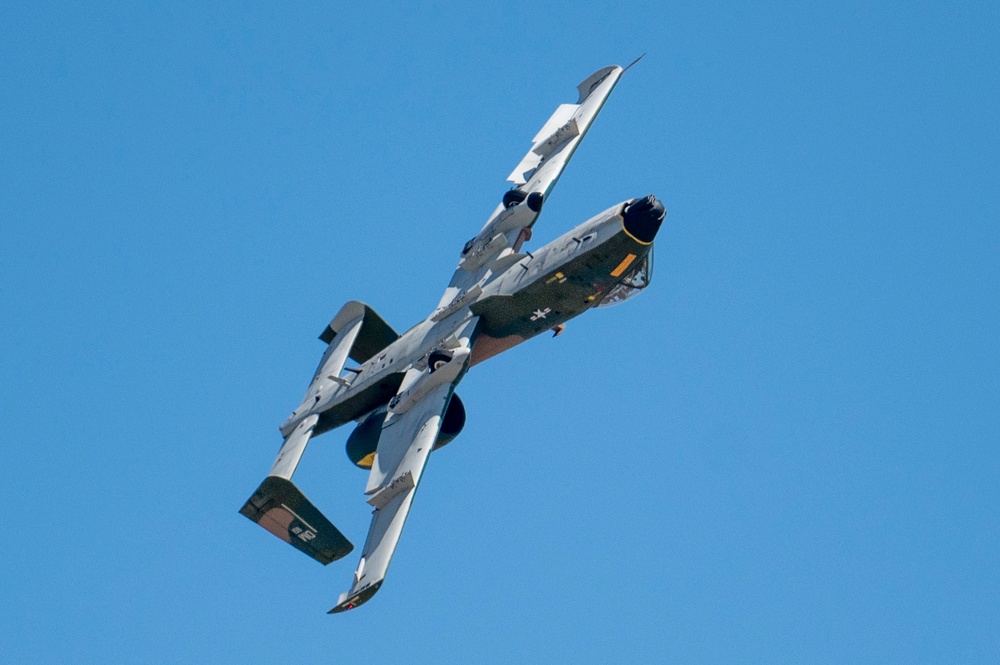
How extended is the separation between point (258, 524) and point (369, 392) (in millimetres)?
7099

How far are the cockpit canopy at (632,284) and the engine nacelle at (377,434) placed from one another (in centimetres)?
686

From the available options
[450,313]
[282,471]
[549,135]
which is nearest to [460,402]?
[450,313]

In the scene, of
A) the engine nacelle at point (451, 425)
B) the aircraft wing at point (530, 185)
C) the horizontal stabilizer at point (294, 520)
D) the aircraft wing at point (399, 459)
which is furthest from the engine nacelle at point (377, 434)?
the aircraft wing at point (530, 185)

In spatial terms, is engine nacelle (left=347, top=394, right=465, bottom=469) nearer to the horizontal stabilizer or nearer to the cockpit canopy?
the horizontal stabilizer

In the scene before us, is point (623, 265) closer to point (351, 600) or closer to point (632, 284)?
point (632, 284)

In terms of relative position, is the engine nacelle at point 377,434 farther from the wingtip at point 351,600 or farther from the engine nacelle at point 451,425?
the wingtip at point 351,600

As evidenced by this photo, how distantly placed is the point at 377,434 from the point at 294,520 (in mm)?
4711

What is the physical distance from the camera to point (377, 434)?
61.9 metres

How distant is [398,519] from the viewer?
56.2m

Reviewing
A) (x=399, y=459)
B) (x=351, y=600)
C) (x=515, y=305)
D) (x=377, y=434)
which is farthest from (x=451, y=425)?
(x=351, y=600)

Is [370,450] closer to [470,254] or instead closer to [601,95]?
[470,254]

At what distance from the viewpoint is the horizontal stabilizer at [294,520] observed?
59.7 meters

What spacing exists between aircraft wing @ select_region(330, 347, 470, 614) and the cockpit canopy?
596 centimetres

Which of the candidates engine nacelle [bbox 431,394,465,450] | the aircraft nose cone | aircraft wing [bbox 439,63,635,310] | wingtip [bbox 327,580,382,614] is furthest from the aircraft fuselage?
wingtip [bbox 327,580,382,614]
